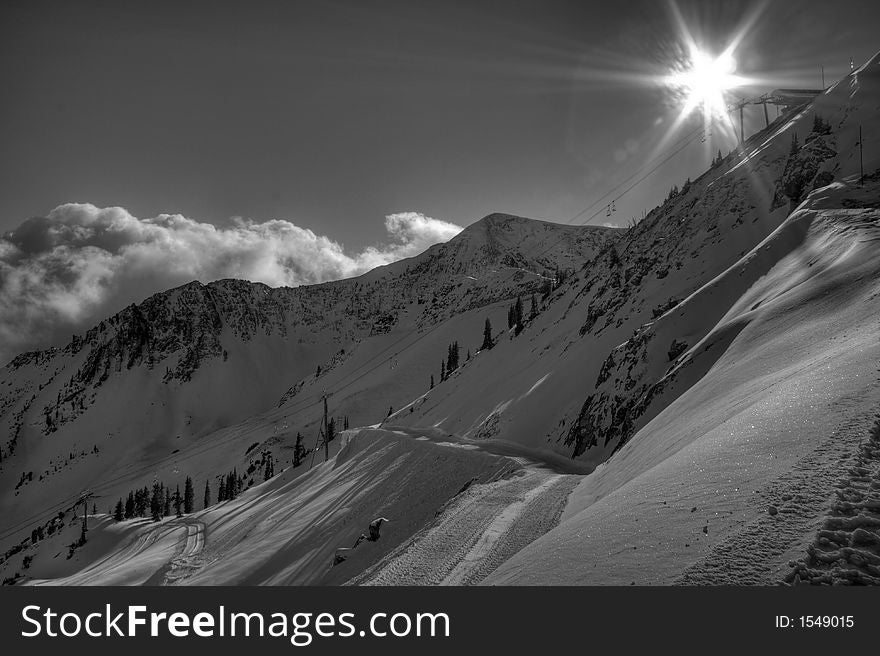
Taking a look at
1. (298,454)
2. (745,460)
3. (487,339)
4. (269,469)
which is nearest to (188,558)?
(745,460)

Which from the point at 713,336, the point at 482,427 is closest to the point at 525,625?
the point at 713,336

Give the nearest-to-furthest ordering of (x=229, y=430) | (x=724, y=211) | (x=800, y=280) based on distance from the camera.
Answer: (x=800, y=280) → (x=724, y=211) → (x=229, y=430)

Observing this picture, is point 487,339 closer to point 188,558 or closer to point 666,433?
point 188,558

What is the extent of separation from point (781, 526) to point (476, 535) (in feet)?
35.0

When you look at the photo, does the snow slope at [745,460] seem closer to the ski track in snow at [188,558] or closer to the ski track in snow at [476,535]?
the ski track in snow at [476,535]

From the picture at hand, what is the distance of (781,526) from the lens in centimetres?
670

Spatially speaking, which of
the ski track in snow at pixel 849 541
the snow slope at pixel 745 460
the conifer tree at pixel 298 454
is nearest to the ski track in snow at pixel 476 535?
the snow slope at pixel 745 460

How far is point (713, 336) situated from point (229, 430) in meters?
205

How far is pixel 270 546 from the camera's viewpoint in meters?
27.0

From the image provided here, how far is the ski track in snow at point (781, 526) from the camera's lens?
20.5ft

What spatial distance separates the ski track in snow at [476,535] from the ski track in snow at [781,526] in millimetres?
7199

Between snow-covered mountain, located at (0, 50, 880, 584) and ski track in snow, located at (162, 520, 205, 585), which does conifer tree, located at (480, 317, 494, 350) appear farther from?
ski track in snow, located at (162, 520, 205, 585)

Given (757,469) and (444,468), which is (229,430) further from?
(757,469)

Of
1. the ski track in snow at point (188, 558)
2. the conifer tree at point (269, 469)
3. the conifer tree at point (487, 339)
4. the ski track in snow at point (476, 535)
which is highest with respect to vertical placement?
the conifer tree at point (487, 339)
